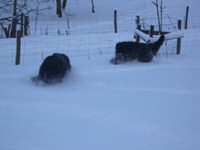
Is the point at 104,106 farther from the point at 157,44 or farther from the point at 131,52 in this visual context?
the point at 157,44

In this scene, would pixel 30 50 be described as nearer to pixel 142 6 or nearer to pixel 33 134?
pixel 33 134

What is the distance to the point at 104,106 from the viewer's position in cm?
482

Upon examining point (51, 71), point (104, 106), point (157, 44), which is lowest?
point (104, 106)

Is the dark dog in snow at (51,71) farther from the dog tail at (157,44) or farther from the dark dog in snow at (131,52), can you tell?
the dog tail at (157,44)

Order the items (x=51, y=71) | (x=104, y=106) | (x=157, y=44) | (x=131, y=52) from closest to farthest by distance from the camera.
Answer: (x=104, y=106) → (x=51, y=71) → (x=131, y=52) → (x=157, y=44)

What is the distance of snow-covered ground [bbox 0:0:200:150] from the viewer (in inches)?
144

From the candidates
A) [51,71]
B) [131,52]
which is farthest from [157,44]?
[51,71]

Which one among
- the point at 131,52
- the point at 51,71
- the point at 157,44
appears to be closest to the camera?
the point at 51,71

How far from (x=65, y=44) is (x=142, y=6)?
1922 centimetres

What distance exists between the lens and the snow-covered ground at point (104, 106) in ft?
12.0

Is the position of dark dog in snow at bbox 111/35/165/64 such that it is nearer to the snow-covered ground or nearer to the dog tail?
the snow-covered ground

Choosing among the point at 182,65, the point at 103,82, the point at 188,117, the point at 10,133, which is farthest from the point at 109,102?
the point at 182,65

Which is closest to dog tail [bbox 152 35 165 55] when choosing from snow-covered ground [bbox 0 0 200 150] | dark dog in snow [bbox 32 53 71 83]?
snow-covered ground [bbox 0 0 200 150]

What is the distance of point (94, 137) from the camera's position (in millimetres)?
3736
